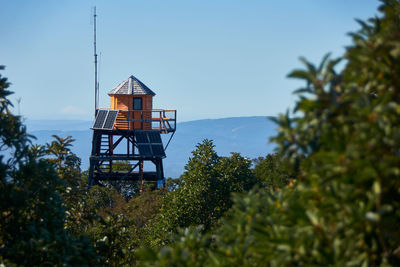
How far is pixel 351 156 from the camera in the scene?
15.9ft

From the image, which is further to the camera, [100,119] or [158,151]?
[158,151]

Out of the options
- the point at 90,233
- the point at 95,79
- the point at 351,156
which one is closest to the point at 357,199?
the point at 351,156

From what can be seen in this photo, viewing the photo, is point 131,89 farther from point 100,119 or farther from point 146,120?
point 100,119

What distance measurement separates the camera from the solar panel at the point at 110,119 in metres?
39.7

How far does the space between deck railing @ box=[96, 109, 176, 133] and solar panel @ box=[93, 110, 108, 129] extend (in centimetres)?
116

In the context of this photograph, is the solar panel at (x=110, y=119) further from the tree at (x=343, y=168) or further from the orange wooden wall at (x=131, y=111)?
the tree at (x=343, y=168)

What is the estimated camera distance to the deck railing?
40.4 meters

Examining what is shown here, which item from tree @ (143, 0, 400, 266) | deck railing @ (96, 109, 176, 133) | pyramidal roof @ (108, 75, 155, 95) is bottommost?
tree @ (143, 0, 400, 266)

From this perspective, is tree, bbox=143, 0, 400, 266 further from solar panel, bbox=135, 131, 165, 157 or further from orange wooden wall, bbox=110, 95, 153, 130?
orange wooden wall, bbox=110, 95, 153, 130

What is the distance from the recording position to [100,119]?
4031 cm

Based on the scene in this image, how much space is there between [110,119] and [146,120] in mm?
2940

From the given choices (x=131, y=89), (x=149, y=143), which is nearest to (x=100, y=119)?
(x=131, y=89)

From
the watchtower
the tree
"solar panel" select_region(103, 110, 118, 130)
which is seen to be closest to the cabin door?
the watchtower

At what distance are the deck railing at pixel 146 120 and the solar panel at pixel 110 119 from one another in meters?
0.61
